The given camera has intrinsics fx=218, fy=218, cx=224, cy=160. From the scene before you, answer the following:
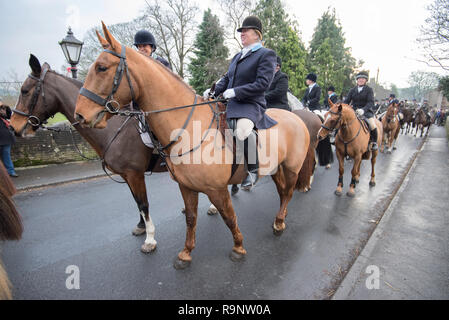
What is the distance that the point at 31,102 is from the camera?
9.32 feet

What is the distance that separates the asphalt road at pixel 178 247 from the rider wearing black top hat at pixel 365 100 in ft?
5.65

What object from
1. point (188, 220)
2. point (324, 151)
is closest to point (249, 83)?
point (188, 220)

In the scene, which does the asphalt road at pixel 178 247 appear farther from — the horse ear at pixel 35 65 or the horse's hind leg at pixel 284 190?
the horse ear at pixel 35 65

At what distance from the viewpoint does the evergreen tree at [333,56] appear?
82.5 feet

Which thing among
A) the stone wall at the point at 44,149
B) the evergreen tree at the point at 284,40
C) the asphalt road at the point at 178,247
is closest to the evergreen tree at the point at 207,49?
the evergreen tree at the point at 284,40

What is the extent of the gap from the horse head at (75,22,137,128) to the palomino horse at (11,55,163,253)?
1.13 meters

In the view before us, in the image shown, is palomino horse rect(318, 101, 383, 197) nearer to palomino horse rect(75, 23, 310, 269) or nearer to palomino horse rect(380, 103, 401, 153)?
palomino horse rect(75, 23, 310, 269)

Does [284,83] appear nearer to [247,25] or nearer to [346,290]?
[247,25]

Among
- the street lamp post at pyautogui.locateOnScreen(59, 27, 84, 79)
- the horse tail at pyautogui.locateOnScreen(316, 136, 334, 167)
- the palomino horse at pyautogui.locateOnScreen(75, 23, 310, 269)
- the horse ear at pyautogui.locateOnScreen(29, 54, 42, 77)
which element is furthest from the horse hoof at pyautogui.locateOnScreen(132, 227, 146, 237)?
the street lamp post at pyautogui.locateOnScreen(59, 27, 84, 79)

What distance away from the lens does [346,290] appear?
2453 millimetres

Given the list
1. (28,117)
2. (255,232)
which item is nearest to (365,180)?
(255,232)

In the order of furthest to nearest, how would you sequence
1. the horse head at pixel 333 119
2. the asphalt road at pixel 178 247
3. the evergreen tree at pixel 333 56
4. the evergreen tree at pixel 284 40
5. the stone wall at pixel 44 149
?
the evergreen tree at pixel 333 56, the evergreen tree at pixel 284 40, the stone wall at pixel 44 149, the horse head at pixel 333 119, the asphalt road at pixel 178 247
